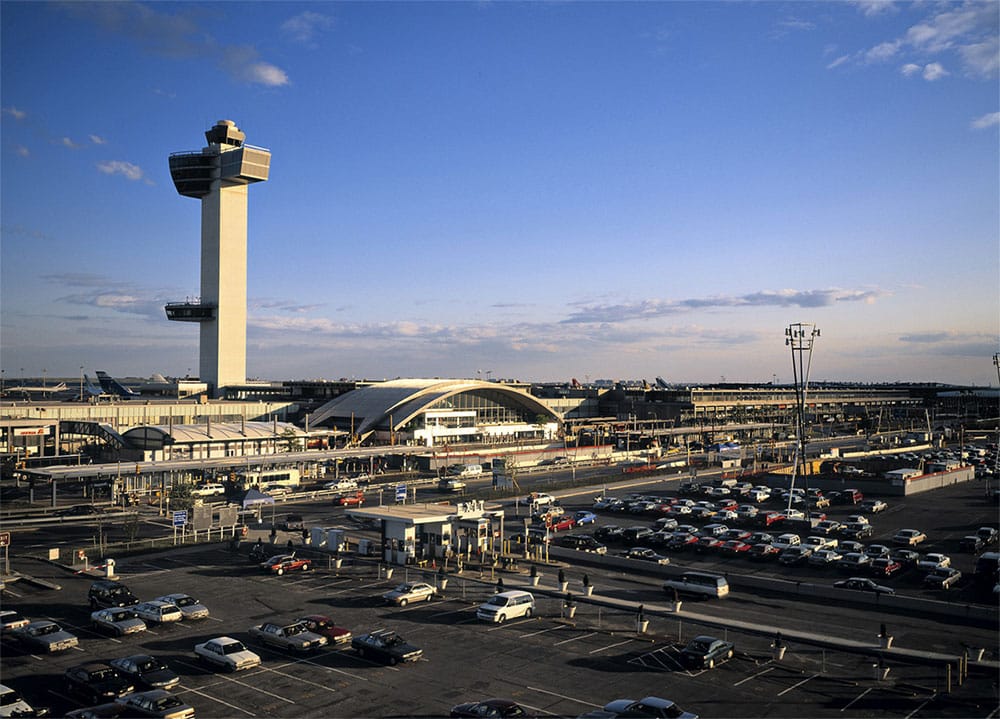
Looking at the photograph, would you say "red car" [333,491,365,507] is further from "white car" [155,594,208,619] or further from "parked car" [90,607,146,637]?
"parked car" [90,607,146,637]

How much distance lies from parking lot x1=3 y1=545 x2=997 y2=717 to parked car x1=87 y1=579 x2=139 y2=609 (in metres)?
0.70

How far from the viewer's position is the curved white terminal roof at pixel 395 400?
9206 cm

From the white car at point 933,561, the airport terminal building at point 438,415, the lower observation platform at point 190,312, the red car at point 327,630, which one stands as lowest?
the white car at point 933,561

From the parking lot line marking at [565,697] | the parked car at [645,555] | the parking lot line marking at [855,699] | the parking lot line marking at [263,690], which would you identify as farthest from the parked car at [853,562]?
the parking lot line marking at [263,690]

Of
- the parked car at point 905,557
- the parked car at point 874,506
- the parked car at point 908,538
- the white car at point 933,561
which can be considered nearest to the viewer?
the white car at point 933,561

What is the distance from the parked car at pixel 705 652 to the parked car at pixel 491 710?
6075 millimetres

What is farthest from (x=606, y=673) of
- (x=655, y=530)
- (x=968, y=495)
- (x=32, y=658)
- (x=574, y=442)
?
(x=574, y=442)

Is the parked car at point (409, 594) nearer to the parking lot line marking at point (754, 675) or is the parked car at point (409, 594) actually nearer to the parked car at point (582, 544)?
the parked car at point (582, 544)

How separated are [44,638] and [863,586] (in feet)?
99.1

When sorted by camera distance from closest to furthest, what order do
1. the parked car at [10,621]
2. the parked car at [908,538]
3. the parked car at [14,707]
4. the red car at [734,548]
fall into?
the parked car at [14,707] < the parked car at [10,621] < the red car at [734,548] < the parked car at [908,538]

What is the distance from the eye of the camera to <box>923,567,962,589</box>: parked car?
33281 mm

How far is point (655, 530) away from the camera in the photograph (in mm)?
46250

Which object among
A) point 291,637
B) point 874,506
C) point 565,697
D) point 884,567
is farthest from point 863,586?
point 874,506

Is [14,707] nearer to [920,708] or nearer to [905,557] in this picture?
[920,708]
